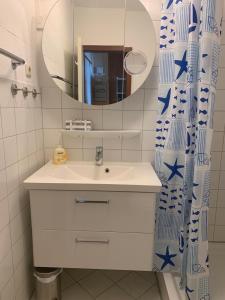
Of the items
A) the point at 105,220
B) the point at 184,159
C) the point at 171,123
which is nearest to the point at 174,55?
the point at 171,123

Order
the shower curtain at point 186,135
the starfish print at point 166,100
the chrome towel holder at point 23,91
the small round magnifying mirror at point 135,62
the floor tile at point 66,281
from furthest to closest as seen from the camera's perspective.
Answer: the floor tile at point 66,281 < the small round magnifying mirror at point 135,62 < the starfish print at point 166,100 < the chrome towel holder at point 23,91 < the shower curtain at point 186,135

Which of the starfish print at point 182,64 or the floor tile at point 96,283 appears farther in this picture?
the floor tile at point 96,283

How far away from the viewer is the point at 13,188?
1187mm

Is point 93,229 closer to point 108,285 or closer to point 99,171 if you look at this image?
point 99,171

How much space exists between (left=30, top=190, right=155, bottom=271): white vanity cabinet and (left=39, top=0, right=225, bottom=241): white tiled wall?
0.48 metres

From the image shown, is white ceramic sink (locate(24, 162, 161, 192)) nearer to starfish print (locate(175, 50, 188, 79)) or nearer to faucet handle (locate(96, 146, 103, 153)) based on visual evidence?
faucet handle (locate(96, 146, 103, 153))

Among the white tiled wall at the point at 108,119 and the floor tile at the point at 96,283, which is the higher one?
the white tiled wall at the point at 108,119

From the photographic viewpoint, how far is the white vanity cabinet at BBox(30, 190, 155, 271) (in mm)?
1193

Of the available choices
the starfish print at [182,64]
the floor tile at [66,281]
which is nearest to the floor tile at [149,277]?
the floor tile at [66,281]

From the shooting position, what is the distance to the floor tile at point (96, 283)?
5.02ft

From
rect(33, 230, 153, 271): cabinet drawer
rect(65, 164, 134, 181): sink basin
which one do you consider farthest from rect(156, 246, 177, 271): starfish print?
rect(65, 164, 134, 181): sink basin

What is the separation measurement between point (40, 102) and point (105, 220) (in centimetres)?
89

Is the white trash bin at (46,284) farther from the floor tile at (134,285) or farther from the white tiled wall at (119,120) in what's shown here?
the white tiled wall at (119,120)

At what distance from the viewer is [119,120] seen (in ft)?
5.16
